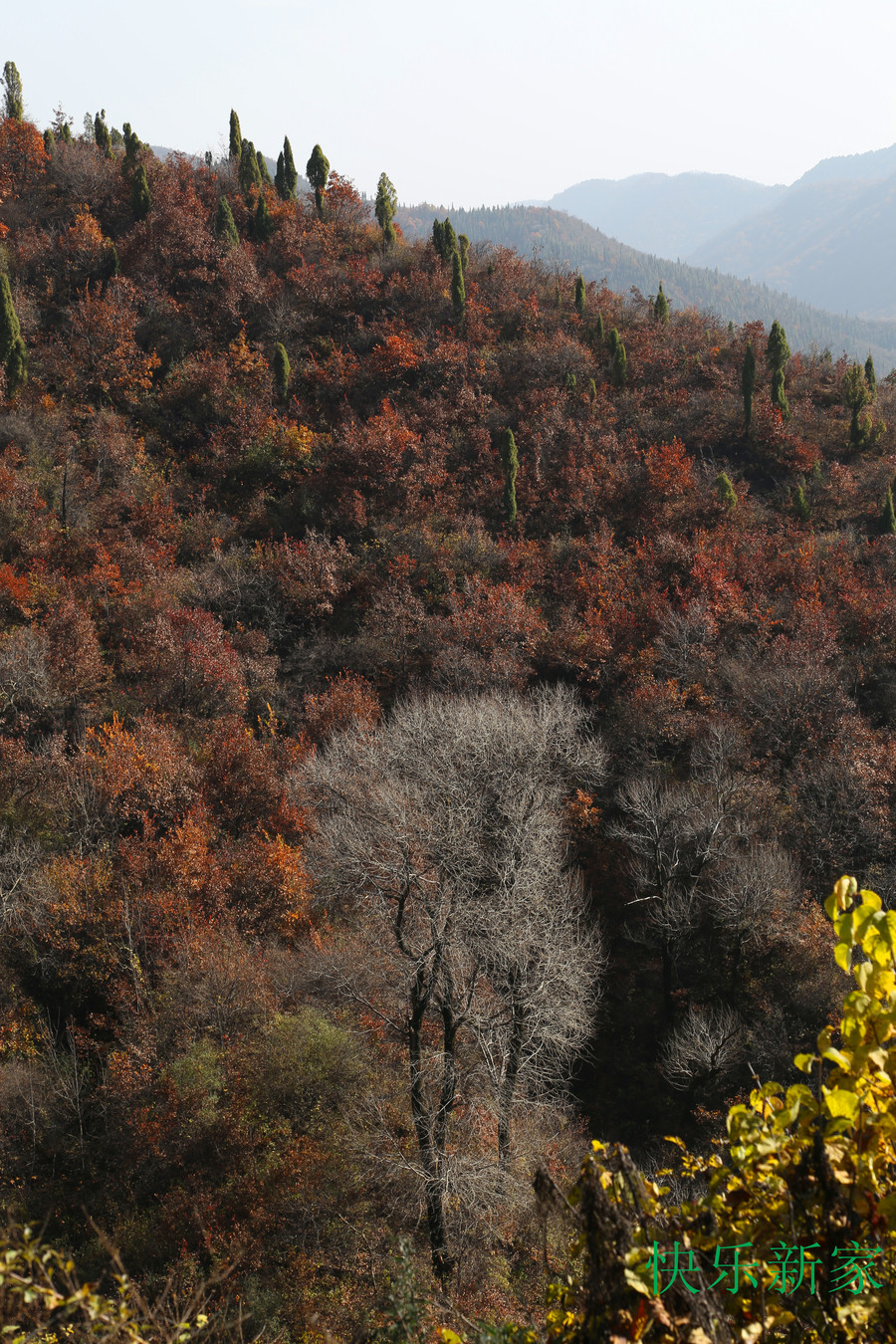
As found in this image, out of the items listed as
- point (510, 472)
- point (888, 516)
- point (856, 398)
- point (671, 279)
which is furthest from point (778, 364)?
point (671, 279)

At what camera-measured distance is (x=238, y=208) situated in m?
42.4

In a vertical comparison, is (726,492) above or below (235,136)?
below

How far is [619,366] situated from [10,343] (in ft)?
97.5

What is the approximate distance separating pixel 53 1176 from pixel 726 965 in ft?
55.2

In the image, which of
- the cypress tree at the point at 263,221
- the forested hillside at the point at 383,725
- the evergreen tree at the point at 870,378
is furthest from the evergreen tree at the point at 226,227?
the evergreen tree at the point at 870,378

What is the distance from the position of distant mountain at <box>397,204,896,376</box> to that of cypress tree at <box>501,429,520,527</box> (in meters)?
143

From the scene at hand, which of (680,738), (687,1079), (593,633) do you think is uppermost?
(593,633)

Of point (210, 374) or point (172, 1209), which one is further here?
point (210, 374)

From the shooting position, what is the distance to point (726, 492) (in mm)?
32219

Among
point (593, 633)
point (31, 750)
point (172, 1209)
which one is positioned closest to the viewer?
point (172, 1209)

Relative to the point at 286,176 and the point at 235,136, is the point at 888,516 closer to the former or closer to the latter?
the point at 286,176

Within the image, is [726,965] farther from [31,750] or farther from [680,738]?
[31,750]

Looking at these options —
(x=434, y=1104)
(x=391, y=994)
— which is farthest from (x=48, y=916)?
(x=434, y=1104)

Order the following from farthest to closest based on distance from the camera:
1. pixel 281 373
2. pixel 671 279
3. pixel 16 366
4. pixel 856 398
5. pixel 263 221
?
pixel 671 279 < pixel 263 221 < pixel 281 373 < pixel 856 398 < pixel 16 366
